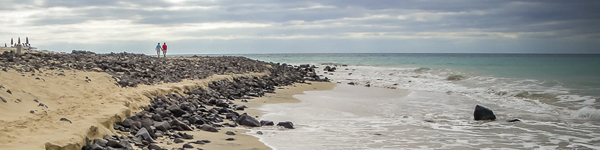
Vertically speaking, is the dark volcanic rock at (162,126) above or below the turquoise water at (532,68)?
below

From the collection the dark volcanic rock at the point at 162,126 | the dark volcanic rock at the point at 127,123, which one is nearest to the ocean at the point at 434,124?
the dark volcanic rock at the point at 162,126

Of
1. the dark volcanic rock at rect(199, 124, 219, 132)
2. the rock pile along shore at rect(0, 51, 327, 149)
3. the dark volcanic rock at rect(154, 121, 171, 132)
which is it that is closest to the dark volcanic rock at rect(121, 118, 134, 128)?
the rock pile along shore at rect(0, 51, 327, 149)

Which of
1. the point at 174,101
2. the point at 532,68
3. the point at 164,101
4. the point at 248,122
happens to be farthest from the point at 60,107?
the point at 532,68

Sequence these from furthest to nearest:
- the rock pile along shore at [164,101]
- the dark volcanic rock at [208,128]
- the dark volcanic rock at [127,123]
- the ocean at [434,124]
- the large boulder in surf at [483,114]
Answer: the large boulder in surf at [483,114]
the dark volcanic rock at [208,128]
the ocean at [434,124]
the dark volcanic rock at [127,123]
the rock pile along shore at [164,101]

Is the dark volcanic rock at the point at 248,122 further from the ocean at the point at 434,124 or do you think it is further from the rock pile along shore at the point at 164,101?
the ocean at the point at 434,124

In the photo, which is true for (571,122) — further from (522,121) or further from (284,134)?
(284,134)

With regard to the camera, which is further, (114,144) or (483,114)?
(483,114)

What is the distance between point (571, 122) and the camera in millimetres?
9820

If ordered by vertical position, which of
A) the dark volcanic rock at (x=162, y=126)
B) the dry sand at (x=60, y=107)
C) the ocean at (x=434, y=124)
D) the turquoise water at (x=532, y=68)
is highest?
the turquoise water at (x=532, y=68)

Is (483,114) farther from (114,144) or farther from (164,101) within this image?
(114,144)

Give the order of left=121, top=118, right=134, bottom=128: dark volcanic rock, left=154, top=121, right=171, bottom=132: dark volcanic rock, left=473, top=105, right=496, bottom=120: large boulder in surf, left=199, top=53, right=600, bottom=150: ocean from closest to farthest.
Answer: left=121, top=118, right=134, bottom=128: dark volcanic rock
left=154, top=121, right=171, bottom=132: dark volcanic rock
left=199, top=53, right=600, bottom=150: ocean
left=473, top=105, right=496, bottom=120: large boulder in surf

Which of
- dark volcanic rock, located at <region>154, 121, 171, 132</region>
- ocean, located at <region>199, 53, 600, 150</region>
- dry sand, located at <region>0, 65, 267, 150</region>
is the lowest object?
ocean, located at <region>199, 53, 600, 150</region>

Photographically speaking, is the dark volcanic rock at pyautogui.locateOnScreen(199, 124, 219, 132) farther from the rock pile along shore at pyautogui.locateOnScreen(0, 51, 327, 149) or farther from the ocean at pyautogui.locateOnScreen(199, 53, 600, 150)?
the ocean at pyautogui.locateOnScreen(199, 53, 600, 150)

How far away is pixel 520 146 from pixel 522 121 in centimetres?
315
